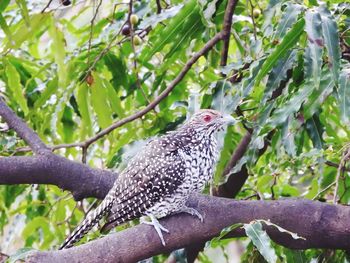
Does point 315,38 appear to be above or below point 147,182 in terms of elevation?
above

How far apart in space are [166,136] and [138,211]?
39cm

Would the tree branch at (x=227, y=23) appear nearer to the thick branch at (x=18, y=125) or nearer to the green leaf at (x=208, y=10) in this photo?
the green leaf at (x=208, y=10)

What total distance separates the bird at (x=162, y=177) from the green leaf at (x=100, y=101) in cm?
35

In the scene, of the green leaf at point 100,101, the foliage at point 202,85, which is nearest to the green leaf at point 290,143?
the foliage at point 202,85

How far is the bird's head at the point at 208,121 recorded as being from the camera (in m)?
3.96

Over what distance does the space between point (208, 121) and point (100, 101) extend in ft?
1.86

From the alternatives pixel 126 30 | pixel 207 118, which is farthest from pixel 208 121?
pixel 126 30

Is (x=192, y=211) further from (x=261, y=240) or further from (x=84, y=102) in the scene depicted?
(x=84, y=102)

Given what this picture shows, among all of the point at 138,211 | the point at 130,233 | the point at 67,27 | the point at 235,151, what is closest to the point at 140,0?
the point at 67,27

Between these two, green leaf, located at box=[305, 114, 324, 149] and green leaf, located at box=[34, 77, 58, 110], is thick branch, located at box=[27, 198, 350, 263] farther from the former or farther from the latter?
green leaf, located at box=[34, 77, 58, 110]

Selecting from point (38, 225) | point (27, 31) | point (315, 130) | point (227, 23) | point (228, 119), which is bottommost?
point (38, 225)

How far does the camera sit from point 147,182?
387 centimetres

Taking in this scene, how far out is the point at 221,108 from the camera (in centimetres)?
383

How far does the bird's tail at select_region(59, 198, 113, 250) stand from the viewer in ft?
12.1
